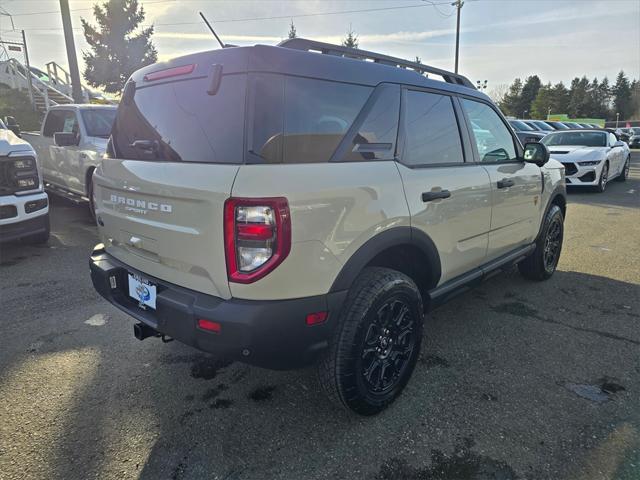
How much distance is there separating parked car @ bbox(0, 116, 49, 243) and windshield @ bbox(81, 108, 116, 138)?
1.74 meters

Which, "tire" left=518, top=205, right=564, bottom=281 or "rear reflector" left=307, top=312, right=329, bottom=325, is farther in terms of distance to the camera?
"tire" left=518, top=205, right=564, bottom=281

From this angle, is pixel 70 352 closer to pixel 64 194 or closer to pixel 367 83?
pixel 367 83

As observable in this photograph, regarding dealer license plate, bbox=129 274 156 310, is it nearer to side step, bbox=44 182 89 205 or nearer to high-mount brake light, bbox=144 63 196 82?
high-mount brake light, bbox=144 63 196 82

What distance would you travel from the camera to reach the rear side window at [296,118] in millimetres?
1908

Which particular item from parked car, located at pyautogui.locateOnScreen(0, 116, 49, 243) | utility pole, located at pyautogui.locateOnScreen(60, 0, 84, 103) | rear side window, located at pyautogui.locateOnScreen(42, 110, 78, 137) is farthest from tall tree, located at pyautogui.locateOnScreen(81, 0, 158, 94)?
parked car, located at pyautogui.locateOnScreen(0, 116, 49, 243)

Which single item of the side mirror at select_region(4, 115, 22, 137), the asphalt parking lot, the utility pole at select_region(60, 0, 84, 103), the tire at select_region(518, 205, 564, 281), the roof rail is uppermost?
the utility pole at select_region(60, 0, 84, 103)

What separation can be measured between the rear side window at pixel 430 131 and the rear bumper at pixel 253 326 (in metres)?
1.08

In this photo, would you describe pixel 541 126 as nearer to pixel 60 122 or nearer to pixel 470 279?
pixel 60 122

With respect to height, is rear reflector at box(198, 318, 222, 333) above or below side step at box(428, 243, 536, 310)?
above

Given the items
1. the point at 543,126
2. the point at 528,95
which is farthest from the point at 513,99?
the point at 543,126

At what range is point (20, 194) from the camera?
4.95 meters

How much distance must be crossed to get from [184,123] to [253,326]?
1105 mm

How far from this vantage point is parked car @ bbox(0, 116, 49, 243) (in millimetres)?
4801

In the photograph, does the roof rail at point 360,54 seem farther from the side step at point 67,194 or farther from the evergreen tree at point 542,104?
the evergreen tree at point 542,104
